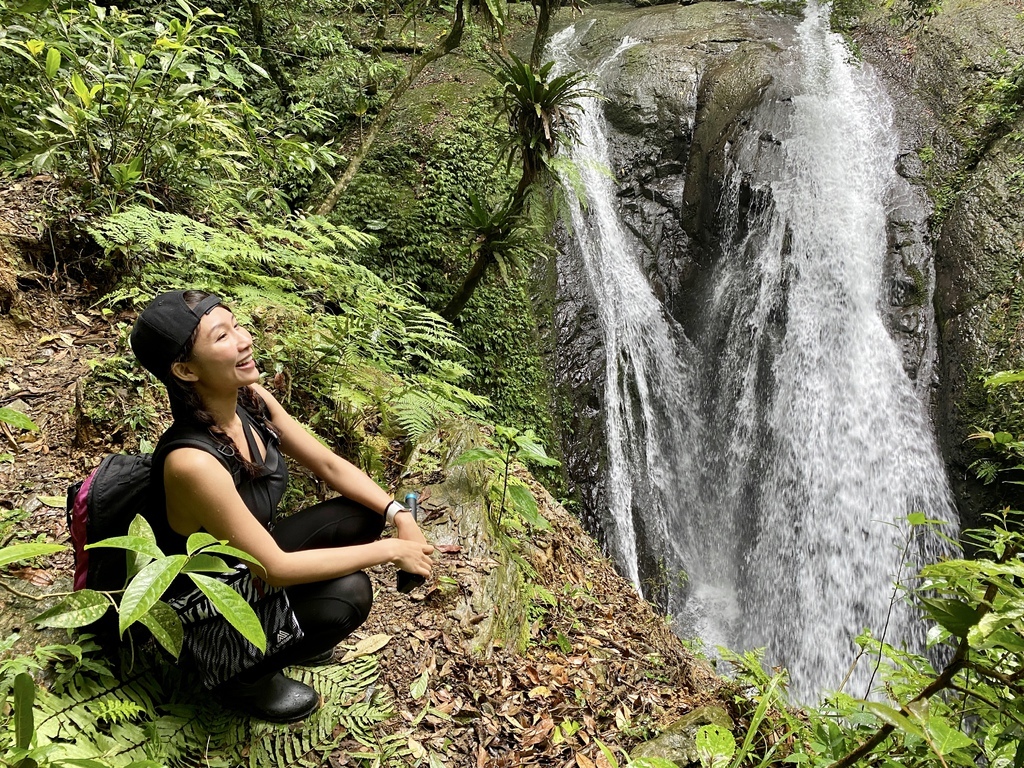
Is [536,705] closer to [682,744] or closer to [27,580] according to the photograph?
[682,744]

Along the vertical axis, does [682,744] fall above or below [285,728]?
below

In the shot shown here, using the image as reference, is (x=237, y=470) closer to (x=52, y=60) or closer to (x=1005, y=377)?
(x=1005, y=377)

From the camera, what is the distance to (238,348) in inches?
77.9

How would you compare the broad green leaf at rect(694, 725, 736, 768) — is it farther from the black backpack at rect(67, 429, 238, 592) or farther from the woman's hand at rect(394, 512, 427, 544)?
the black backpack at rect(67, 429, 238, 592)

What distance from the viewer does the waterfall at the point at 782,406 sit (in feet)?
24.5

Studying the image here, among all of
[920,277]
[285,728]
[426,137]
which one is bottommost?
[285,728]

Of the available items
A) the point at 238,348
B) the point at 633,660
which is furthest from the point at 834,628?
the point at 238,348

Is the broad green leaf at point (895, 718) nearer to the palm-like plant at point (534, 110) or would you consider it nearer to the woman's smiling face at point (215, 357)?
the woman's smiling face at point (215, 357)

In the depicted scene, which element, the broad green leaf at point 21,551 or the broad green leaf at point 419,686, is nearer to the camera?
the broad green leaf at point 21,551

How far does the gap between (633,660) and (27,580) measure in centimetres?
293

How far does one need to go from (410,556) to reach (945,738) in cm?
162

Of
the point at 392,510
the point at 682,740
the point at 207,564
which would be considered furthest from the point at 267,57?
the point at 682,740

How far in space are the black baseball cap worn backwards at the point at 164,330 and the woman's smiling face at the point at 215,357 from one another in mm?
31

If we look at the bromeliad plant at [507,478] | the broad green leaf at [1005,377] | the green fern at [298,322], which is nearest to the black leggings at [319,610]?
the bromeliad plant at [507,478]
